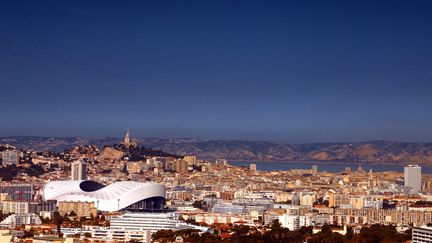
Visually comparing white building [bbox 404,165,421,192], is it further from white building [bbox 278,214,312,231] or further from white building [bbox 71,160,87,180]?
white building [bbox 278,214,312,231]

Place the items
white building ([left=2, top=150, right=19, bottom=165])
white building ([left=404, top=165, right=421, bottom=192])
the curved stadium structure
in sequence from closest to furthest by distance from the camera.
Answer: the curved stadium structure
white building ([left=404, top=165, right=421, bottom=192])
white building ([left=2, top=150, right=19, bottom=165])

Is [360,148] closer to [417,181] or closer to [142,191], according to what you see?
[417,181]

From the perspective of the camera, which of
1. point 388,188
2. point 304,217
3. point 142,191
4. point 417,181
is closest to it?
point 304,217

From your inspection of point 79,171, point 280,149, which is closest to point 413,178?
point 79,171

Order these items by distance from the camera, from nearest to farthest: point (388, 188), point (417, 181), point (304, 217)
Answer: point (304, 217), point (388, 188), point (417, 181)

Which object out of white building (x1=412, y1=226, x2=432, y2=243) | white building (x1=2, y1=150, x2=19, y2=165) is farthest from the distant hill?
white building (x1=412, y1=226, x2=432, y2=243)

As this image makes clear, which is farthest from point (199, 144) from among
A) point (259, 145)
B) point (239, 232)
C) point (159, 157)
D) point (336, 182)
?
point (239, 232)

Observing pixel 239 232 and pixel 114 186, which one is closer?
pixel 239 232

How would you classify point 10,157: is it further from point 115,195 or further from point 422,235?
point 422,235
